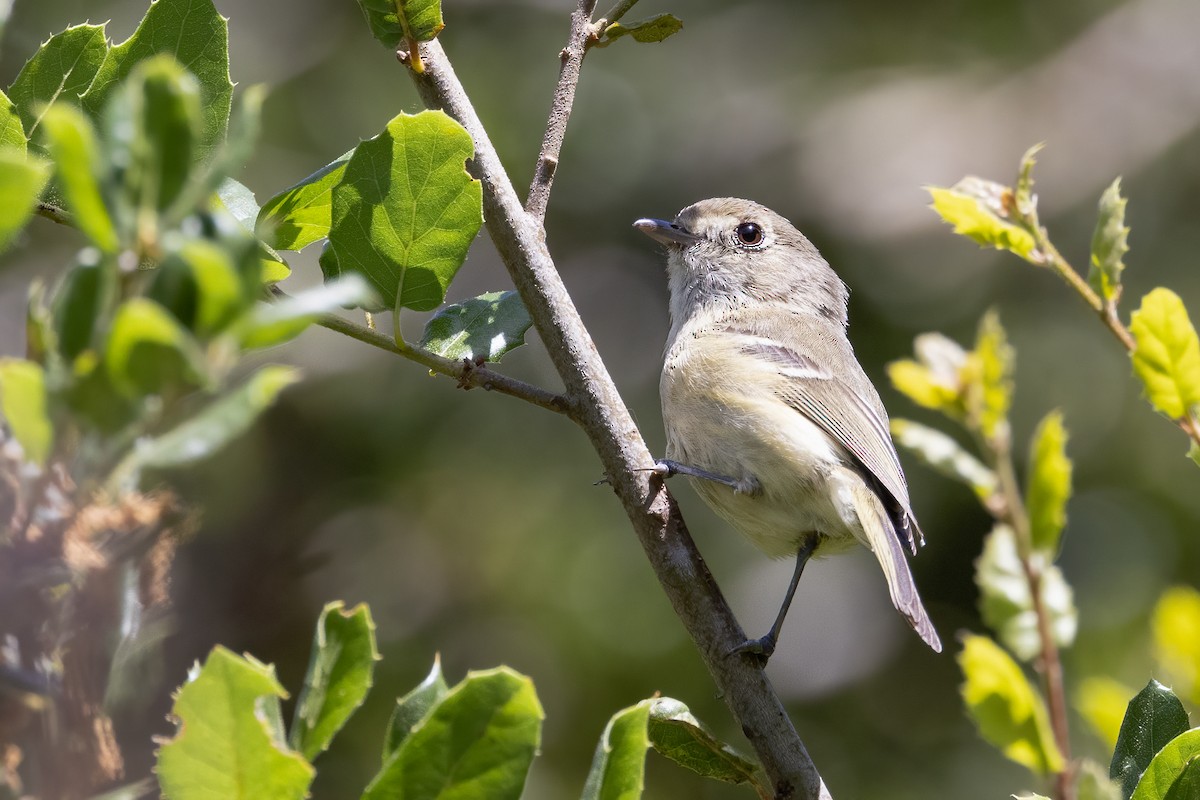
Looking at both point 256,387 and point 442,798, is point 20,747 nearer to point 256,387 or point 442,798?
point 442,798

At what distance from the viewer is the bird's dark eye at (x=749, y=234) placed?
14.3ft

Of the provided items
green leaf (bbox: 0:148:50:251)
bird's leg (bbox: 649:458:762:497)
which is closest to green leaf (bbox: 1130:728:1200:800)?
green leaf (bbox: 0:148:50:251)

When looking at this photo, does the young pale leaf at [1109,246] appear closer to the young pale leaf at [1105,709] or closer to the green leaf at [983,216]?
the green leaf at [983,216]

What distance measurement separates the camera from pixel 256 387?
0.80m

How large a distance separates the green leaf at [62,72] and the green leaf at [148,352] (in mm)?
939

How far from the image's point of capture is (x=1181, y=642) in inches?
74.7

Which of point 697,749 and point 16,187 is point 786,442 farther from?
point 16,187

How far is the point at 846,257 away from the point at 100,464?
607 centimetres

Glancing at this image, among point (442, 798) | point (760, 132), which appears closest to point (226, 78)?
point (442, 798)

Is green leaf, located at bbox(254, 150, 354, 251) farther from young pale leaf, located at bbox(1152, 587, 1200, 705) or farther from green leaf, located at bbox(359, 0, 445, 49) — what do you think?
young pale leaf, located at bbox(1152, 587, 1200, 705)

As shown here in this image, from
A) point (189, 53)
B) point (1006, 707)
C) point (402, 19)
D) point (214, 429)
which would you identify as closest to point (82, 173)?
point (214, 429)

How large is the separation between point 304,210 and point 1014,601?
1122 millimetres

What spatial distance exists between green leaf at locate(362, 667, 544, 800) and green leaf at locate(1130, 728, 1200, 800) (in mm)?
799

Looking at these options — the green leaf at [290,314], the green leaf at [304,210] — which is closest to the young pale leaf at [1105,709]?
the green leaf at [304,210]
